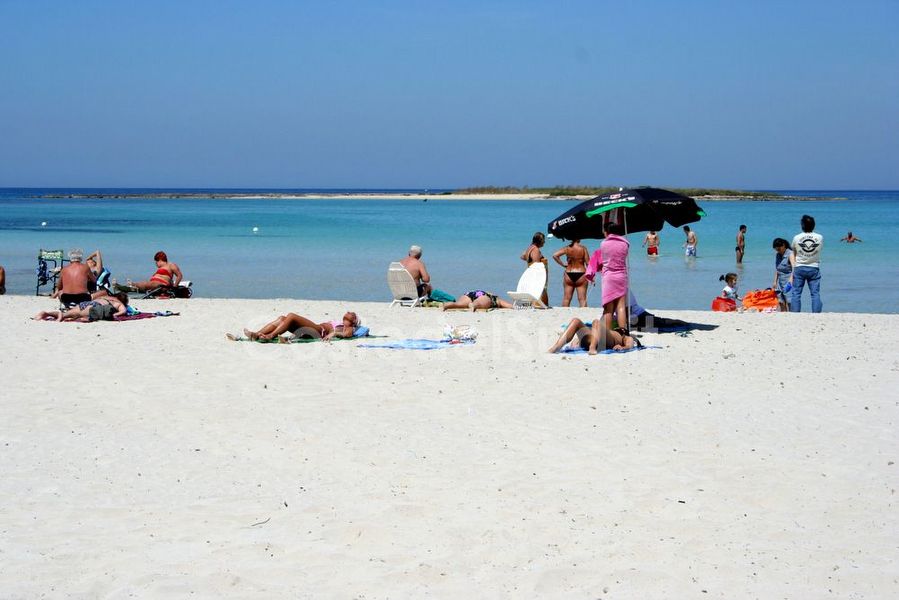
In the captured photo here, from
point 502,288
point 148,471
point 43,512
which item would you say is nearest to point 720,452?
point 148,471

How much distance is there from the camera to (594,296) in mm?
16797

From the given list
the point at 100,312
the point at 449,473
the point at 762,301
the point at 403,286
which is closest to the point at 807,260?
the point at 762,301

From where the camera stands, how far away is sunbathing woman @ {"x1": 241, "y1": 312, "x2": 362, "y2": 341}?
1016cm

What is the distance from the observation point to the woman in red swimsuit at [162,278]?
582 inches

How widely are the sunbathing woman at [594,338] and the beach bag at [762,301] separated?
189 inches

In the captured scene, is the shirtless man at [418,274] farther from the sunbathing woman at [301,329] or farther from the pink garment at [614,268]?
the pink garment at [614,268]

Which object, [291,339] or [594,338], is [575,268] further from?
[291,339]

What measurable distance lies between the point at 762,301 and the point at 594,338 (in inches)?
210

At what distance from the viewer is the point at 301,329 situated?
1027 cm

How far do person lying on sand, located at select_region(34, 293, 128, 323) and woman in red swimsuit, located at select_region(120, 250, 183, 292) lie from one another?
2.71 m

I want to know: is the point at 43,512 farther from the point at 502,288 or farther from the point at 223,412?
the point at 502,288

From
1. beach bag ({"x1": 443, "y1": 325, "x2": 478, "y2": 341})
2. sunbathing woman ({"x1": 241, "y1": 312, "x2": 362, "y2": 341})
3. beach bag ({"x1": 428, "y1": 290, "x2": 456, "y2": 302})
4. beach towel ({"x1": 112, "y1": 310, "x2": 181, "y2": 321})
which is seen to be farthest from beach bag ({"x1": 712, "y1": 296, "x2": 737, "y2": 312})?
beach towel ({"x1": 112, "y1": 310, "x2": 181, "y2": 321})

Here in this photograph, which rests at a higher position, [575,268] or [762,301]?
[575,268]

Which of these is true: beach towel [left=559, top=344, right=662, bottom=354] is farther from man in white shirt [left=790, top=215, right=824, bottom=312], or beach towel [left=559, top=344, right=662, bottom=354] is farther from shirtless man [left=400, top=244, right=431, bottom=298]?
shirtless man [left=400, top=244, right=431, bottom=298]
